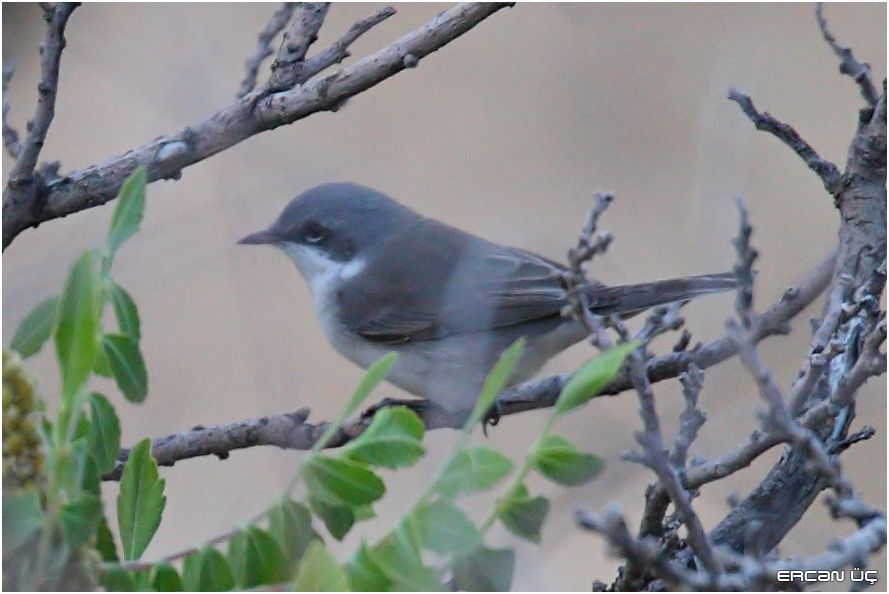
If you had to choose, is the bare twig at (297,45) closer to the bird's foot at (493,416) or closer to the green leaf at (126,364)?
the bird's foot at (493,416)

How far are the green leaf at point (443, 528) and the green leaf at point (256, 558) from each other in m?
0.15

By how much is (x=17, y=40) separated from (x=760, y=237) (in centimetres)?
269

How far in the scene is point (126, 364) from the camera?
1099 mm

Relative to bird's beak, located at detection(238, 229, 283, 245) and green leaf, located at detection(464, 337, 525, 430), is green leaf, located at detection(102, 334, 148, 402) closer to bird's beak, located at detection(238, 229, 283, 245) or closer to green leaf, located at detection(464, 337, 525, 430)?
green leaf, located at detection(464, 337, 525, 430)

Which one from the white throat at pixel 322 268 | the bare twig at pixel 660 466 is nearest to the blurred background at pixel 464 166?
the white throat at pixel 322 268

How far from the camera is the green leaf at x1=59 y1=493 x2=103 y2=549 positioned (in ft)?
3.05

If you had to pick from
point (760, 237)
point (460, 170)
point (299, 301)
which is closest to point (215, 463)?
point (299, 301)

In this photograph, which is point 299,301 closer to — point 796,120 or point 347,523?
point 796,120

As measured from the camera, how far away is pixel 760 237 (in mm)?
4000

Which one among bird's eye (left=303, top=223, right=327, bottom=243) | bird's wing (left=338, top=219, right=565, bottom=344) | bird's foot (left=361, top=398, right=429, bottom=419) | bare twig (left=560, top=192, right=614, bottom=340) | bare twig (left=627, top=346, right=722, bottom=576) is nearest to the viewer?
bare twig (left=627, top=346, right=722, bottom=576)

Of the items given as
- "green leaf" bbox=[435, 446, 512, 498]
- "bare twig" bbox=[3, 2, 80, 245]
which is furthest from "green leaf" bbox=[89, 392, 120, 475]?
"bare twig" bbox=[3, 2, 80, 245]

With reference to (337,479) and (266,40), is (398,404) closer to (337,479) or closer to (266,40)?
(266,40)

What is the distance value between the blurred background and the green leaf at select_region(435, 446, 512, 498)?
565 mm

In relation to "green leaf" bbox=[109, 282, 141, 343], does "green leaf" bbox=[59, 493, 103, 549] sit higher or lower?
lower
